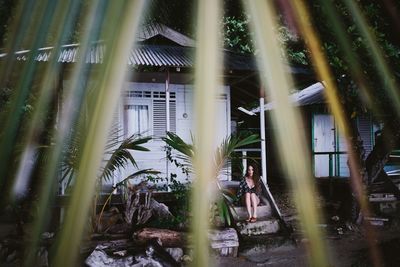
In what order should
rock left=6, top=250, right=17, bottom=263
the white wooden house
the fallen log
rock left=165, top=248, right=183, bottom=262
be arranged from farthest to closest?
the white wooden house, the fallen log, rock left=165, top=248, right=183, bottom=262, rock left=6, top=250, right=17, bottom=263

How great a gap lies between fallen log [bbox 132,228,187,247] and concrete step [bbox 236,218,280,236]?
4.08 ft

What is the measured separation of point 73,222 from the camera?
0.72 metres

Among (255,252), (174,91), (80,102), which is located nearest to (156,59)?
(174,91)

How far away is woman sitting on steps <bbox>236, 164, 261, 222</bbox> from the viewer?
279 inches

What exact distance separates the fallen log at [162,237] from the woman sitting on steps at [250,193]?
5.18ft

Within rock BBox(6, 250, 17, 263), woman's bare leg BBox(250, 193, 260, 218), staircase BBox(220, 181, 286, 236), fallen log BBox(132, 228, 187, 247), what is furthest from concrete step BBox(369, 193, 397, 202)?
rock BBox(6, 250, 17, 263)

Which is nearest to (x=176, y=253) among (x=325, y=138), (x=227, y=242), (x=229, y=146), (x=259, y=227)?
(x=227, y=242)

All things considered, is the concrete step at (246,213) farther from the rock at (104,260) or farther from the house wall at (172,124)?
the rock at (104,260)

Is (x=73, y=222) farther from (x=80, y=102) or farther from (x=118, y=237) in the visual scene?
(x=118, y=237)

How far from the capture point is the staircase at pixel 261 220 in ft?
22.3

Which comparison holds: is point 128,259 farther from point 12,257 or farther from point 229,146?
point 229,146

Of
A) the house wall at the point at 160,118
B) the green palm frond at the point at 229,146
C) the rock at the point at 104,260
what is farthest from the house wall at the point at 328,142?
the rock at the point at 104,260

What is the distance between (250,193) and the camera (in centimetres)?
718

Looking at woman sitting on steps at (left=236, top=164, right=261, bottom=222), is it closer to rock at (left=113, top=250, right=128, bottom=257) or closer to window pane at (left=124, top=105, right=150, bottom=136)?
rock at (left=113, top=250, right=128, bottom=257)
